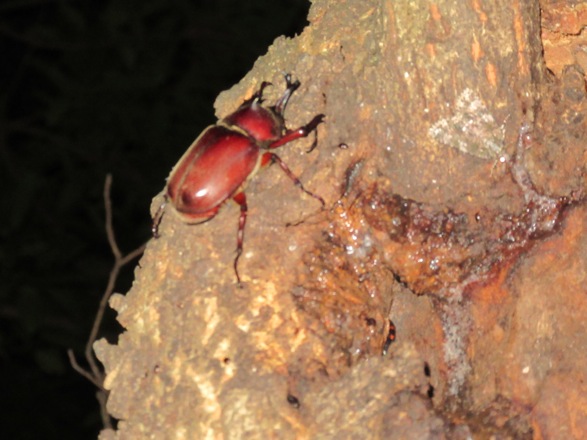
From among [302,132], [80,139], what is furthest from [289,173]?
[80,139]

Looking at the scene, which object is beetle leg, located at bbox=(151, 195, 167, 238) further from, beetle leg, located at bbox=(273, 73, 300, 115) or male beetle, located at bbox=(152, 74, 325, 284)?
beetle leg, located at bbox=(273, 73, 300, 115)

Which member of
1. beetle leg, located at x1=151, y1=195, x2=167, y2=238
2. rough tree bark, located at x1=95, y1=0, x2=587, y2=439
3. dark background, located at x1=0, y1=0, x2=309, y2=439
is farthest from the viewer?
dark background, located at x1=0, y1=0, x2=309, y2=439

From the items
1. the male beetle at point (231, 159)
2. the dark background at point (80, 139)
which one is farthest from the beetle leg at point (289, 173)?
the dark background at point (80, 139)

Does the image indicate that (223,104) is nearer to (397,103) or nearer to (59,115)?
(397,103)

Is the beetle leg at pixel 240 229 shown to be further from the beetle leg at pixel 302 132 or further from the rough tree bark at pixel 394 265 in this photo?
the beetle leg at pixel 302 132

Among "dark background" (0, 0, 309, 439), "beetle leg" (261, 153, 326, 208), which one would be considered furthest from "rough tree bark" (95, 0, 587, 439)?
"dark background" (0, 0, 309, 439)

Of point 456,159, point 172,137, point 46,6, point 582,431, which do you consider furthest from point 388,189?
point 46,6
